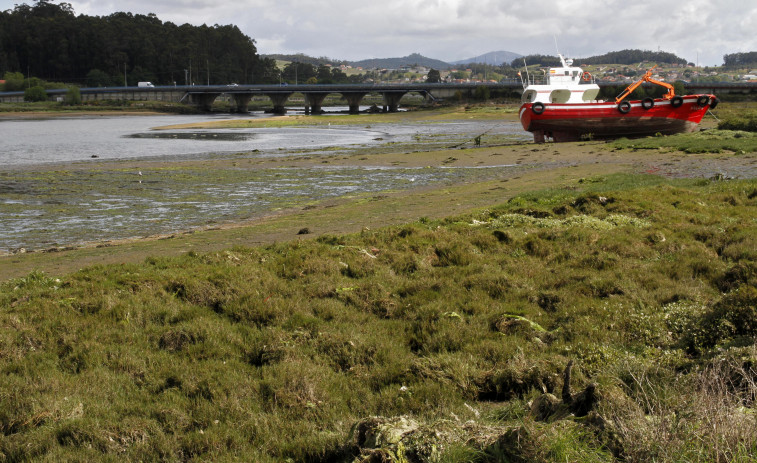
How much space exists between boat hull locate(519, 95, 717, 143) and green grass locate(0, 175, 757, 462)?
3610cm

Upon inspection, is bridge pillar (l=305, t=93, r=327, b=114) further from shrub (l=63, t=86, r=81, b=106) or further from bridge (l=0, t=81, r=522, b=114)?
shrub (l=63, t=86, r=81, b=106)

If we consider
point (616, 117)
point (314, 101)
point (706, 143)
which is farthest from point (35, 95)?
point (706, 143)

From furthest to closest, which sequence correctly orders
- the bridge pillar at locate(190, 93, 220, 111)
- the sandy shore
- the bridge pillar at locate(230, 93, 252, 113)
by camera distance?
the bridge pillar at locate(190, 93, 220, 111) < the bridge pillar at locate(230, 93, 252, 113) < the sandy shore

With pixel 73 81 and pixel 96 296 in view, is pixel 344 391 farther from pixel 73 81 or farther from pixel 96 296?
pixel 73 81

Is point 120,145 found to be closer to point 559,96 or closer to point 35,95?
point 559,96

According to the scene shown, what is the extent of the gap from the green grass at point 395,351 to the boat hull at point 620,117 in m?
36.1

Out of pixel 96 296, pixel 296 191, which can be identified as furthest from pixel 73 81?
pixel 96 296

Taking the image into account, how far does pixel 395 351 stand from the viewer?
768 centimetres

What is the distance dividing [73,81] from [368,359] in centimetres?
21669

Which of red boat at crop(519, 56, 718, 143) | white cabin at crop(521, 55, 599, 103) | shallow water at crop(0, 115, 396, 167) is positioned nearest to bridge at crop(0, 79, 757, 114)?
shallow water at crop(0, 115, 396, 167)

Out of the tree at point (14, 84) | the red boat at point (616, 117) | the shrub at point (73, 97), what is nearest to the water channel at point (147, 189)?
the red boat at point (616, 117)

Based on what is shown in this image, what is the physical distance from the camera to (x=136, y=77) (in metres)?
197

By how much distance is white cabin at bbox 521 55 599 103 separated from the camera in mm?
51719

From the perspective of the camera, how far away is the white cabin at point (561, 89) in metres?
51.7
